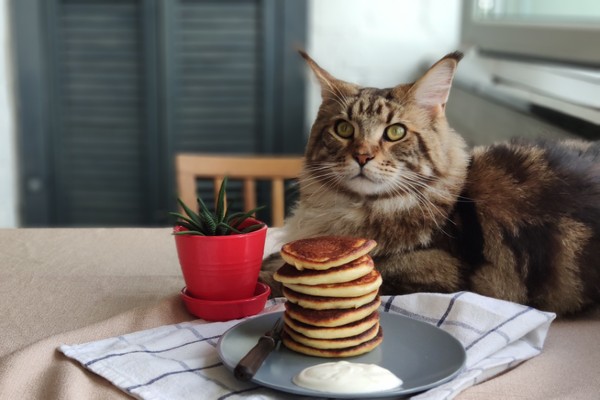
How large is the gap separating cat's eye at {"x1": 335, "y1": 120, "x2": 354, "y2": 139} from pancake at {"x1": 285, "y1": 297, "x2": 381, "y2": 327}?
383 mm

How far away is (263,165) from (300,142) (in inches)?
46.5

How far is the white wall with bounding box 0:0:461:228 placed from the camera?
302 cm

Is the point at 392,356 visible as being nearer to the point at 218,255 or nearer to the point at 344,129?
the point at 218,255

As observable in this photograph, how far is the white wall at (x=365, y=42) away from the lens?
3021 mm

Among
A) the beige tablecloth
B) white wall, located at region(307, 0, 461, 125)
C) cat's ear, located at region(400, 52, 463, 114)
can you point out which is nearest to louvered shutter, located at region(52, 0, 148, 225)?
white wall, located at region(307, 0, 461, 125)

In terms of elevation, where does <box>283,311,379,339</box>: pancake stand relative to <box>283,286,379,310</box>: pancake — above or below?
below

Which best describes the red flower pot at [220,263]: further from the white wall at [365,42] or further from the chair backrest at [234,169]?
the white wall at [365,42]

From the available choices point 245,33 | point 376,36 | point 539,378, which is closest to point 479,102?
point 376,36

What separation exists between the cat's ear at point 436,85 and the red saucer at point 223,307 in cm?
40

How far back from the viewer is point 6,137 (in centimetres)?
308

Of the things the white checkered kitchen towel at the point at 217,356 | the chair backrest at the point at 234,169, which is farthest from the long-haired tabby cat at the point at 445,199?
the chair backrest at the point at 234,169

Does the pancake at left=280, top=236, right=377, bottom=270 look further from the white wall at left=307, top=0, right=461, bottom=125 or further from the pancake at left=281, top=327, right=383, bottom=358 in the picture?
the white wall at left=307, top=0, right=461, bottom=125

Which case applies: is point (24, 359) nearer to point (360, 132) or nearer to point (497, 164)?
point (360, 132)

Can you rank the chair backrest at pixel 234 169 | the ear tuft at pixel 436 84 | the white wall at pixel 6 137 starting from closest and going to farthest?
the ear tuft at pixel 436 84
the chair backrest at pixel 234 169
the white wall at pixel 6 137
